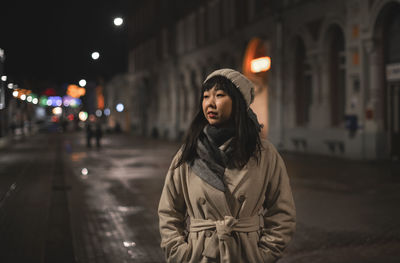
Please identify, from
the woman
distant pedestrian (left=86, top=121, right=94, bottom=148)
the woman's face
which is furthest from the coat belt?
distant pedestrian (left=86, top=121, right=94, bottom=148)

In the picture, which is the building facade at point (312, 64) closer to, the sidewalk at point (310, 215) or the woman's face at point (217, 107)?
the sidewalk at point (310, 215)

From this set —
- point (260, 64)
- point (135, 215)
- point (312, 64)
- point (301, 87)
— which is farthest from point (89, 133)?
point (135, 215)

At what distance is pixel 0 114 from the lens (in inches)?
1770

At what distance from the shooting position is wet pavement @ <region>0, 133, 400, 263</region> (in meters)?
6.75

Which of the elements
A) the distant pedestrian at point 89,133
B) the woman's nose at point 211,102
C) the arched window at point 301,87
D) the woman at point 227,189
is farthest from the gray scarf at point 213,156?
the distant pedestrian at point 89,133

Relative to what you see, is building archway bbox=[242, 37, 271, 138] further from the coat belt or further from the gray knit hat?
the coat belt

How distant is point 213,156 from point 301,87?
76.7 feet

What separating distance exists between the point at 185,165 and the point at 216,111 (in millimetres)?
344

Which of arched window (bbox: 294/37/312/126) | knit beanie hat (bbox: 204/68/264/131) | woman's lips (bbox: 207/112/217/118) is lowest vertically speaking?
woman's lips (bbox: 207/112/217/118)

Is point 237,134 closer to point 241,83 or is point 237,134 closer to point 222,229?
point 241,83

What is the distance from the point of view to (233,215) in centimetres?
286

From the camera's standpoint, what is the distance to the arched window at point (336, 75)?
22516 mm

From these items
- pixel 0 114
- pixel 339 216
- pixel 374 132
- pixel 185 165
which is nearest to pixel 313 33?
pixel 374 132

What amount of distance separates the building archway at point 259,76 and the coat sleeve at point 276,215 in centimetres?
2537
